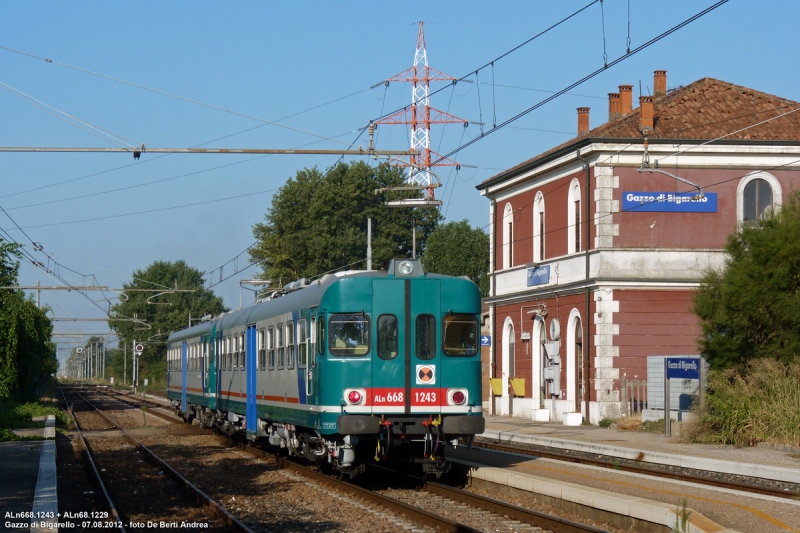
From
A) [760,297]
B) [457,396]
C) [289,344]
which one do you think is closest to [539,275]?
[760,297]

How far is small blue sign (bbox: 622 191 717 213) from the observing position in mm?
31656

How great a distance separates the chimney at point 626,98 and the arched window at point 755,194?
225 inches

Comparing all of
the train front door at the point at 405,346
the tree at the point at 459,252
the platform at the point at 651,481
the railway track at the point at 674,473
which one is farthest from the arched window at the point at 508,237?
the tree at the point at 459,252

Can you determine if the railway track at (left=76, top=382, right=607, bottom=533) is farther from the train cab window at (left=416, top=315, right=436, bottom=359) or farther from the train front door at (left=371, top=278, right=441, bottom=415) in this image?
the train cab window at (left=416, top=315, right=436, bottom=359)

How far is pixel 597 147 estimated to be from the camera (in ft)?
103

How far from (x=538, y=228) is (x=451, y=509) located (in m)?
23.2

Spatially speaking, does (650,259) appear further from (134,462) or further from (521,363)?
(134,462)

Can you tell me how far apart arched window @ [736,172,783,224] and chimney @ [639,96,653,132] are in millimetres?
3237

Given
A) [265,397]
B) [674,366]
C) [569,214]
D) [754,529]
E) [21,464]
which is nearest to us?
[754,529]

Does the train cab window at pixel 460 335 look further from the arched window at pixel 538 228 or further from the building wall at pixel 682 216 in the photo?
the arched window at pixel 538 228

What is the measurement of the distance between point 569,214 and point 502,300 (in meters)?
6.27

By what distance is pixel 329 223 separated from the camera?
6775 cm

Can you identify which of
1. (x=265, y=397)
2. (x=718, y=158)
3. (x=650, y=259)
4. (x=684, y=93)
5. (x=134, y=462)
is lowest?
(x=134, y=462)

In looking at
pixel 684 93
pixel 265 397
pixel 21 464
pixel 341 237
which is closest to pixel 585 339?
pixel 684 93
